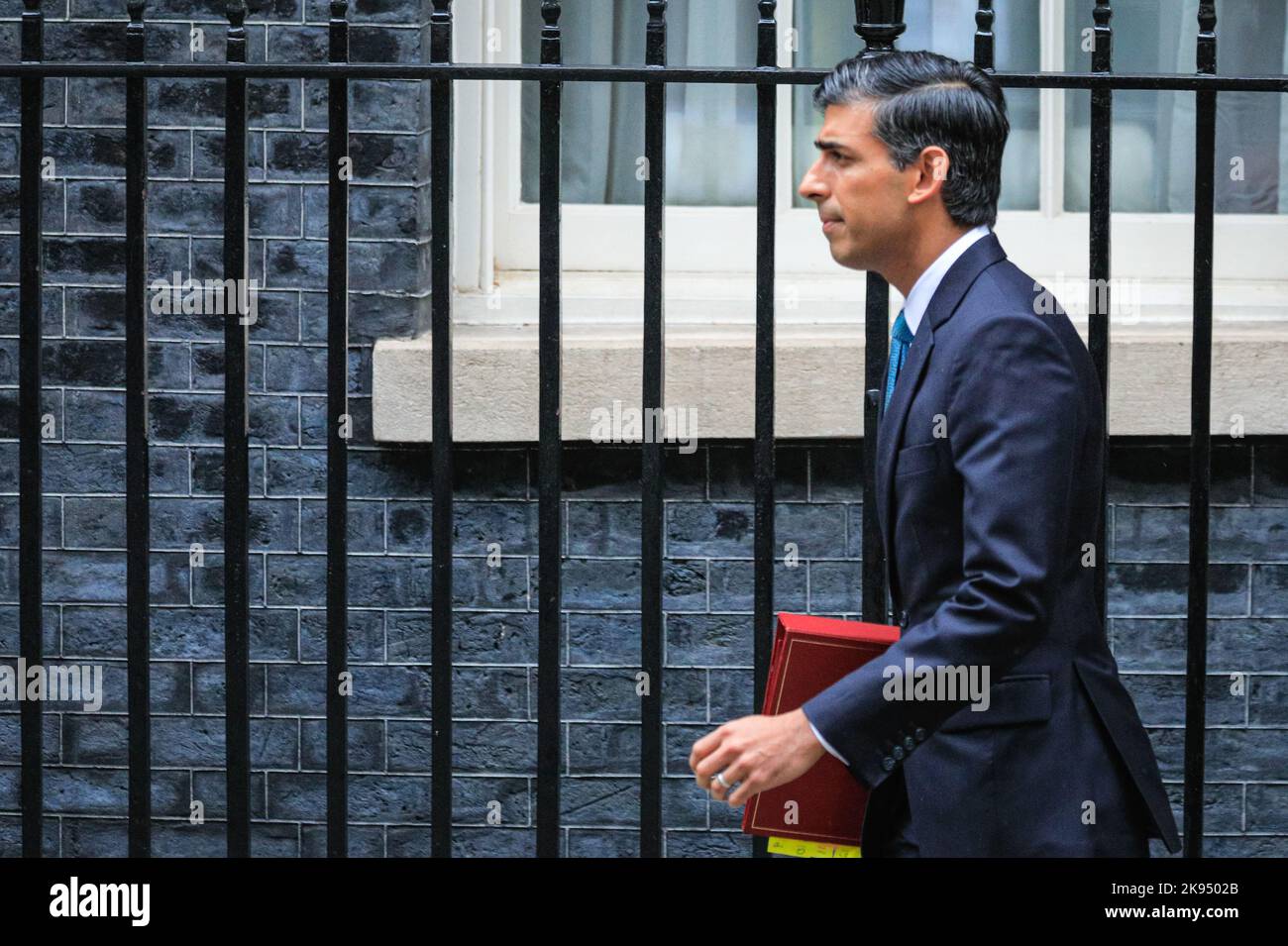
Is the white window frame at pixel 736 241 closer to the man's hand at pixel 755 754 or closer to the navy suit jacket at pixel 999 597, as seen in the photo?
the navy suit jacket at pixel 999 597

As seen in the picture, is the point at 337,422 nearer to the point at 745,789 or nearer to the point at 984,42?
the point at 745,789

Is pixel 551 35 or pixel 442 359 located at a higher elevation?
pixel 551 35

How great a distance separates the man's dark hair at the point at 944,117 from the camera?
258cm

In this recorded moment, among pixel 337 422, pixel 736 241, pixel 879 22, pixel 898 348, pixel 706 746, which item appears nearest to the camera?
pixel 706 746

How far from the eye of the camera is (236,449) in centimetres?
321

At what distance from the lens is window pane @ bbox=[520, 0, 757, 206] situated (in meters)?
5.12

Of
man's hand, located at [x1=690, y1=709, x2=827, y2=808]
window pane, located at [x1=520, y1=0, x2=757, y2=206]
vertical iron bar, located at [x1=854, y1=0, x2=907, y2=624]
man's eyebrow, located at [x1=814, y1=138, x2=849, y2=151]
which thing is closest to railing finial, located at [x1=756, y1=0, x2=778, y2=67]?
vertical iron bar, located at [x1=854, y1=0, x2=907, y2=624]

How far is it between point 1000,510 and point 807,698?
0.50 meters

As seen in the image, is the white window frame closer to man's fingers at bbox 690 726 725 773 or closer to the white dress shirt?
the white dress shirt

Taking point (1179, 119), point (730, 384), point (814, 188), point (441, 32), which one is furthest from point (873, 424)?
point (1179, 119)

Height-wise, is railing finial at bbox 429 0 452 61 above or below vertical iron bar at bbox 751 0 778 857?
above

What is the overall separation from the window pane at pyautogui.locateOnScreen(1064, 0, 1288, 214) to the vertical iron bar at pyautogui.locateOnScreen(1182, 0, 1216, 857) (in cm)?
207

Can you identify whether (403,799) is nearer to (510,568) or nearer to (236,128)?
(510,568)
